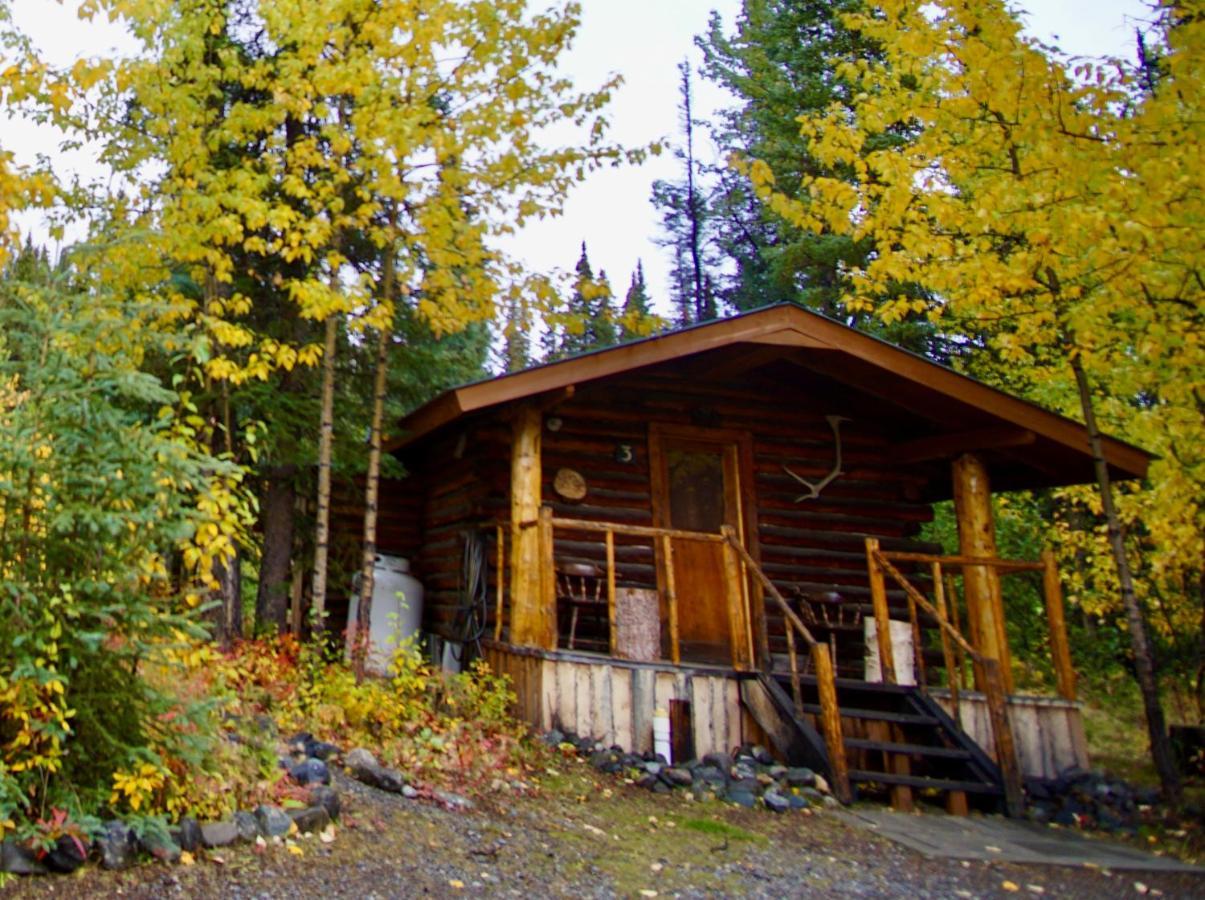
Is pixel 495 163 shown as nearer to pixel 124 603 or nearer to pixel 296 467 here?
pixel 296 467

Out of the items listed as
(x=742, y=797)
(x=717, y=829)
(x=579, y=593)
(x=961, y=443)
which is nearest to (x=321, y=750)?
(x=717, y=829)

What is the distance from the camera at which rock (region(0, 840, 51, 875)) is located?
4074mm

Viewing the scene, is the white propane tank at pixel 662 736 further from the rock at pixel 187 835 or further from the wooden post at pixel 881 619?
the rock at pixel 187 835

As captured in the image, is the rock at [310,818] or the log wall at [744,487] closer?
the rock at [310,818]

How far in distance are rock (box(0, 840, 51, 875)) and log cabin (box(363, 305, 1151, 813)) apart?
4.50 m

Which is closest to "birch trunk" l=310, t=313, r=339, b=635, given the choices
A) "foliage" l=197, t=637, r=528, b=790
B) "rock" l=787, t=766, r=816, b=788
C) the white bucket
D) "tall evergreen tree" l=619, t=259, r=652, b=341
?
"foliage" l=197, t=637, r=528, b=790

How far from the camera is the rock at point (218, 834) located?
15.1ft

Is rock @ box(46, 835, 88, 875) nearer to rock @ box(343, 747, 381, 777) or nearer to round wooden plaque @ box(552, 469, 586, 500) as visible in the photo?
rock @ box(343, 747, 381, 777)

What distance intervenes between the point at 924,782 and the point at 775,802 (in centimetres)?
128

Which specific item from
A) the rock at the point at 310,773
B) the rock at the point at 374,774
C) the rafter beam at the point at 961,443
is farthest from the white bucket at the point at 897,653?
the rock at the point at 310,773

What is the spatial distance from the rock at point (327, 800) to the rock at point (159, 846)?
0.88 metres

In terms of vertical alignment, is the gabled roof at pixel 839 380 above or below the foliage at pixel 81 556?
above

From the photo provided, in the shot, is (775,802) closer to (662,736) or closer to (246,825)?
(662,736)

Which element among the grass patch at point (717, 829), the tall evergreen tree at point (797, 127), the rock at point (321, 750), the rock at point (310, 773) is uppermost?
the tall evergreen tree at point (797, 127)
